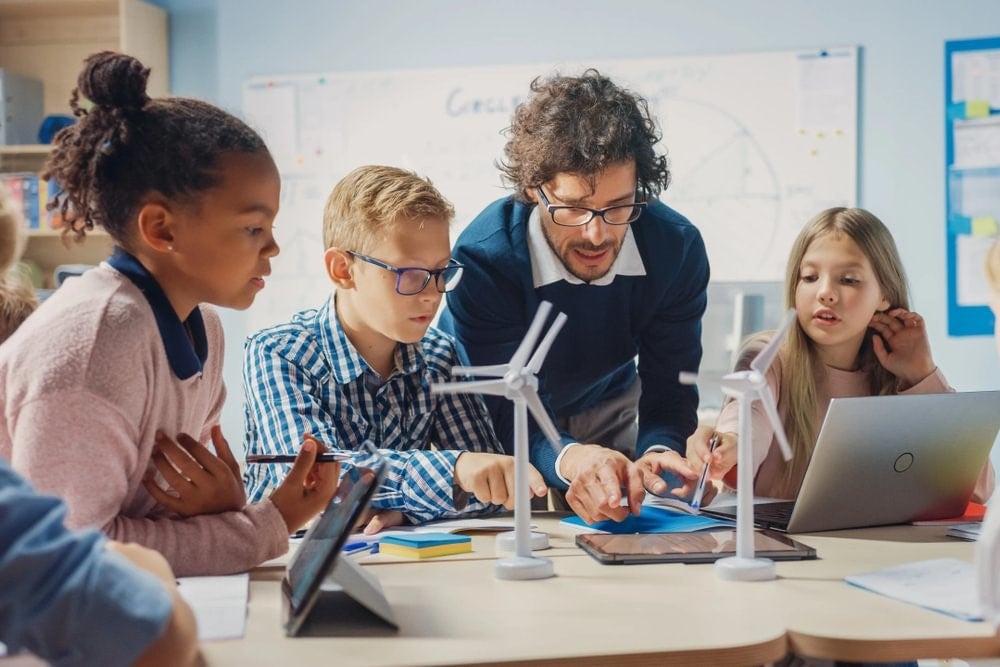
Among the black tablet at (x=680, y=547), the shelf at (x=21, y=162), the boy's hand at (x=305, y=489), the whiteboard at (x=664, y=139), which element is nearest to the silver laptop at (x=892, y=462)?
the black tablet at (x=680, y=547)

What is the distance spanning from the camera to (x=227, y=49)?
4.33m

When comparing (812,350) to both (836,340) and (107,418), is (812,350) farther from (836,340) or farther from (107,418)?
(107,418)

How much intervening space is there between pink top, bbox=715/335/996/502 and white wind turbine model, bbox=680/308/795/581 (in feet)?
2.12

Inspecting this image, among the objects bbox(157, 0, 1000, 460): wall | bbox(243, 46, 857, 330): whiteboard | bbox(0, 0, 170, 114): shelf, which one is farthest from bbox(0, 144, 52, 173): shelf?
bbox(243, 46, 857, 330): whiteboard

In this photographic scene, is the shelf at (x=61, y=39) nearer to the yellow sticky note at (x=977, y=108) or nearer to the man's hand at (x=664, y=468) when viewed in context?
the yellow sticky note at (x=977, y=108)

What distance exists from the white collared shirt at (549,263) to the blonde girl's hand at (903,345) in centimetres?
51

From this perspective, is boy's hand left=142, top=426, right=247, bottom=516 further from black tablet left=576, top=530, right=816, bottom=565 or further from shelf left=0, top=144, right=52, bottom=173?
shelf left=0, top=144, right=52, bottom=173

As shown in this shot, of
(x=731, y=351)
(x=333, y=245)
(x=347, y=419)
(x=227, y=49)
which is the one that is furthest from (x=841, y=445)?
(x=227, y=49)

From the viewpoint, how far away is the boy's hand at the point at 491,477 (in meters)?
1.63

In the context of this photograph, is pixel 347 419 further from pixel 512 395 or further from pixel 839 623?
pixel 839 623

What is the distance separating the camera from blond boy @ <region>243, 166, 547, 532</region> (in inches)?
71.1

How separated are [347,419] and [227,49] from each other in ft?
9.51

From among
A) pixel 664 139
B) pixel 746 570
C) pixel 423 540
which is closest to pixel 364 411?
pixel 423 540

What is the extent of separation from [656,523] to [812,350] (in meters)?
0.71
